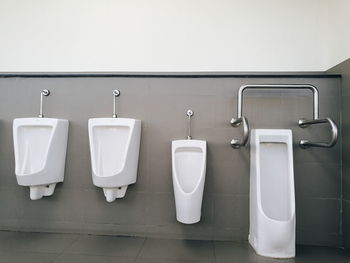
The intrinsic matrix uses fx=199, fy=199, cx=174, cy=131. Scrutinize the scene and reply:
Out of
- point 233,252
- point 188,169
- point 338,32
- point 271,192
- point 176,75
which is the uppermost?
point 338,32

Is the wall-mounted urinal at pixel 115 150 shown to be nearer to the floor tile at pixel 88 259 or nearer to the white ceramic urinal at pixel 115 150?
the white ceramic urinal at pixel 115 150

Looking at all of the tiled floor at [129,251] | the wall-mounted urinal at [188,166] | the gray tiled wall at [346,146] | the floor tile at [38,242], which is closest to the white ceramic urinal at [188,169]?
the wall-mounted urinal at [188,166]

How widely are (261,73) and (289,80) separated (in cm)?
20

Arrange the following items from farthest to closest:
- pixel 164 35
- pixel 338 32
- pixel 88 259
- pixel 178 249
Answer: pixel 164 35 < pixel 338 32 < pixel 178 249 < pixel 88 259

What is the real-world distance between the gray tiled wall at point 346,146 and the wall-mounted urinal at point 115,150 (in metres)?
1.37

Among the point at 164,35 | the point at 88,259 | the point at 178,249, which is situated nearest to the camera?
the point at 88,259

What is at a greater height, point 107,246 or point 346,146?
point 346,146

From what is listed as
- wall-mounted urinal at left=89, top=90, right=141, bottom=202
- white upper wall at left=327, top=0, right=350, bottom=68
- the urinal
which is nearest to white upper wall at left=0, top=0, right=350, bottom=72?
white upper wall at left=327, top=0, right=350, bottom=68

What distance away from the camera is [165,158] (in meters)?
1.45

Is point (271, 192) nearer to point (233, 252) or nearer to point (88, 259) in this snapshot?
point (233, 252)

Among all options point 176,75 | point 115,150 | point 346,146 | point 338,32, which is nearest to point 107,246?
point 115,150

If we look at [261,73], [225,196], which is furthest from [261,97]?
[225,196]

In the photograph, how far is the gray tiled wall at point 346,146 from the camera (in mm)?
1265

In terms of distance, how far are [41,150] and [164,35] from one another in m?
1.25
